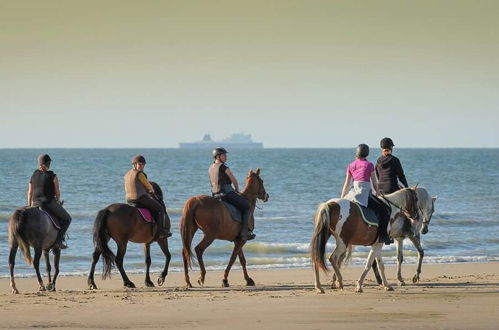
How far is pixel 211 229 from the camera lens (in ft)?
58.5

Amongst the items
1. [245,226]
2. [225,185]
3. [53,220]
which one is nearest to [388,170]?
[245,226]

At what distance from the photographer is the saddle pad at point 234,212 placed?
18.0 meters

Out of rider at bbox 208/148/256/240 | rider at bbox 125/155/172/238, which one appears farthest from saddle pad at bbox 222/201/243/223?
rider at bbox 125/155/172/238

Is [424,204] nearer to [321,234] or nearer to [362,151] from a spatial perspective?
[362,151]

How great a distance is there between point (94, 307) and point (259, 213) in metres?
24.2

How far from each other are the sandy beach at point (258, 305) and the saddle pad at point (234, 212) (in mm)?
1157

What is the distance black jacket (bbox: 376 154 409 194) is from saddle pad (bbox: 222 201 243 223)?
2.46 metres

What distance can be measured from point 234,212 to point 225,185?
52cm

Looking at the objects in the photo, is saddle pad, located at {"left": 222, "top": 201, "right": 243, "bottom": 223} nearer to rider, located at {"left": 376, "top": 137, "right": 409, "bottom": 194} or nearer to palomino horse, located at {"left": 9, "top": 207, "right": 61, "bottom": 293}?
rider, located at {"left": 376, "top": 137, "right": 409, "bottom": 194}

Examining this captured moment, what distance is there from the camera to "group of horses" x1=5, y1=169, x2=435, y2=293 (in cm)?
1620

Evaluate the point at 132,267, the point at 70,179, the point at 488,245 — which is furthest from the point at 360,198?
the point at 70,179

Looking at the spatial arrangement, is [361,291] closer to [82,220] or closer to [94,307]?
[94,307]

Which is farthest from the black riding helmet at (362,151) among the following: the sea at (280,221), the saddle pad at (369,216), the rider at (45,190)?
the sea at (280,221)

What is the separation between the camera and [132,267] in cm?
2256
